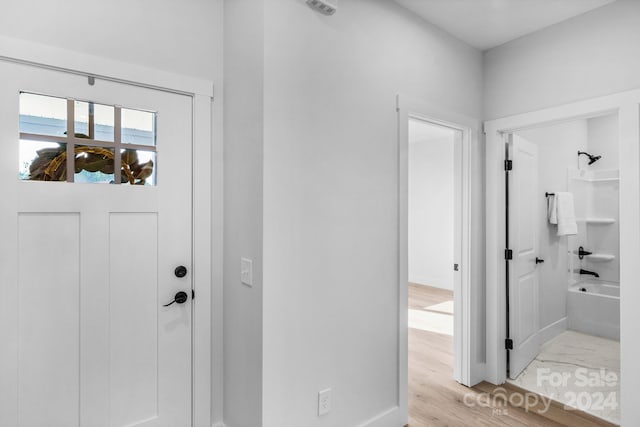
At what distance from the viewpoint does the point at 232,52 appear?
189cm

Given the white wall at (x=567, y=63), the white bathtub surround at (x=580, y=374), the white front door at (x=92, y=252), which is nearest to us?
the white front door at (x=92, y=252)

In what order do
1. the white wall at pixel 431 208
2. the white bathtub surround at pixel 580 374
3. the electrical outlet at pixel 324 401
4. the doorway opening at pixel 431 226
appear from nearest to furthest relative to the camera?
the electrical outlet at pixel 324 401 → the white bathtub surround at pixel 580 374 → the doorway opening at pixel 431 226 → the white wall at pixel 431 208

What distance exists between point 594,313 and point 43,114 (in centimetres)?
502

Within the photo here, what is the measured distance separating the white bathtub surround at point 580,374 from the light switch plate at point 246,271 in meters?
2.43

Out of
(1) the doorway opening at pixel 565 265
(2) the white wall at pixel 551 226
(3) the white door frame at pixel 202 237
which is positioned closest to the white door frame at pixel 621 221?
(1) the doorway opening at pixel 565 265

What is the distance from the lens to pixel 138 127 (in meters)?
1.76

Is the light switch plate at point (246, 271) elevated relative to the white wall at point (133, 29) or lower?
lower

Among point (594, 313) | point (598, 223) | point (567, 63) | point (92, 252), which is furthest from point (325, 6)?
point (598, 223)

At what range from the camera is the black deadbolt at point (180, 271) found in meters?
1.84

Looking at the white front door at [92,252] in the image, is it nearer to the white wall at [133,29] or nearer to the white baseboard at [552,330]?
the white wall at [133,29]

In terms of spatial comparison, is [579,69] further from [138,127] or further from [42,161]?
[42,161]

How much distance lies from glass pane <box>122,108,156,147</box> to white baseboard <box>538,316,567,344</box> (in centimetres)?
374

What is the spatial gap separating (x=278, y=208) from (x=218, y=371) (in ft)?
3.35

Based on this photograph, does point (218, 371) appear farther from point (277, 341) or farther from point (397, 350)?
point (397, 350)
